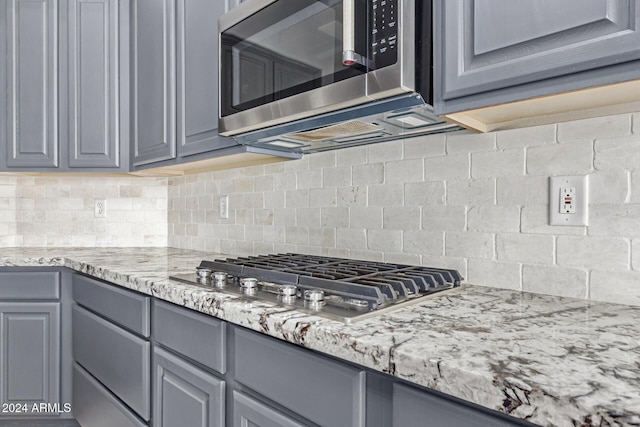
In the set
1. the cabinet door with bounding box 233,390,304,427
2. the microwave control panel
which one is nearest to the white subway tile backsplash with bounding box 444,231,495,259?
the microwave control panel

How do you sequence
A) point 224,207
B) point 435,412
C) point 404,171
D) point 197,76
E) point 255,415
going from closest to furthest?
point 435,412, point 255,415, point 404,171, point 197,76, point 224,207

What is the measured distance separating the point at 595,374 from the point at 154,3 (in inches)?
86.8

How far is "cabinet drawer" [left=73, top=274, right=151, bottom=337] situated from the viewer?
1.40 meters

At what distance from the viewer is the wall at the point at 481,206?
984mm

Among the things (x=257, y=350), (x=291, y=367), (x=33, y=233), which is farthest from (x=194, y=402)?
(x=33, y=233)

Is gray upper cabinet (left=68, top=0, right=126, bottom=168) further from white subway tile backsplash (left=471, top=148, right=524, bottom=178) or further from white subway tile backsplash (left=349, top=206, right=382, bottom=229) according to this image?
white subway tile backsplash (left=471, top=148, right=524, bottom=178)

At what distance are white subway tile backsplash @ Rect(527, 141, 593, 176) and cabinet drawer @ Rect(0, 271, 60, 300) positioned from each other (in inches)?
81.5

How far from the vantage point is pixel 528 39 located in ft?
2.72

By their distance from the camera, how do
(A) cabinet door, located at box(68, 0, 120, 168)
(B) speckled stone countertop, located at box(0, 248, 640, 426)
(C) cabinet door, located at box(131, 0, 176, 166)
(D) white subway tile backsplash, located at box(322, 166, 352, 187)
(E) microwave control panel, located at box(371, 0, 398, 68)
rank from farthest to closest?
1. (A) cabinet door, located at box(68, 0, 120, 168)
2. (C) cabinet door, located at box(131, 0, 176, 166)
3. (D) white subway tile backsplash, located at box(322, 166, 352, 187)
4. (E) microwave control panel, located at box(371, 0, 398, 68)
5. (B) speckled stone countertop, located at box(0, 248, 640, 426)

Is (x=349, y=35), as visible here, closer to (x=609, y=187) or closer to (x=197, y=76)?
(x=609, y=187)

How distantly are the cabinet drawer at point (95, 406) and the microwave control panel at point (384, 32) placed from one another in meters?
1.38

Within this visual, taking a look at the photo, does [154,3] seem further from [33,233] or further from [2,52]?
[33,233]

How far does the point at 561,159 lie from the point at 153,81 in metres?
1.77

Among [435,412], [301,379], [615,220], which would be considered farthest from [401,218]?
[435,412]
